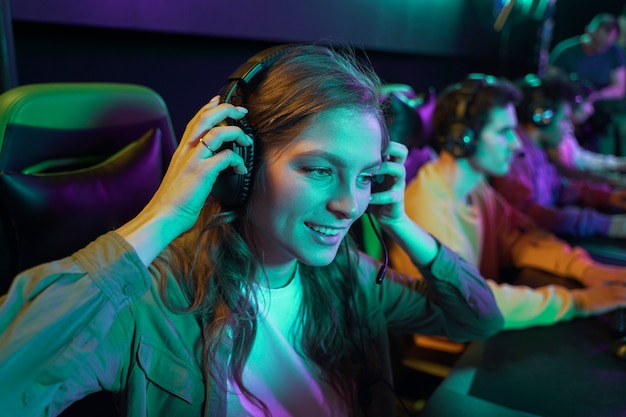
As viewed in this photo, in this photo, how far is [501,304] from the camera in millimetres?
1114

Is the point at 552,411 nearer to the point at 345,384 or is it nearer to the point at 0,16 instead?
the point at 345,384

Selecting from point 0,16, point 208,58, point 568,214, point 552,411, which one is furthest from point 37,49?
point 568,214

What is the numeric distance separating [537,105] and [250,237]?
1615 mm

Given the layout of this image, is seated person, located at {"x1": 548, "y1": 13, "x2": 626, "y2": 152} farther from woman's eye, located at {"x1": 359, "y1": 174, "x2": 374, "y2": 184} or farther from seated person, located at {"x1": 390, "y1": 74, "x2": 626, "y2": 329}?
woman's eye, located at {"x1": 359, "y1": 174, "x2": 374, "y2": 184}

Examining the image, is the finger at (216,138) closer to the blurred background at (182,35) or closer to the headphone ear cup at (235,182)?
the headphone ear cup at (235,182)

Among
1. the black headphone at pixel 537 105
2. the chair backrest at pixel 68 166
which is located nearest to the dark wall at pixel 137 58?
the chair backrest at pixel 68 166

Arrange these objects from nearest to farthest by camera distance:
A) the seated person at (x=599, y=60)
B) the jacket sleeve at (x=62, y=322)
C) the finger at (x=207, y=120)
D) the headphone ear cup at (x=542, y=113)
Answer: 1. the jacket sleeve at (x=62, y=322)
2. the finger at (x=207, y=120)
3. the headphone ear cup at (x=542, y=113)
4. the seated person at (x=599, y=60)

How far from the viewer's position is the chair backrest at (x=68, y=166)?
80cm

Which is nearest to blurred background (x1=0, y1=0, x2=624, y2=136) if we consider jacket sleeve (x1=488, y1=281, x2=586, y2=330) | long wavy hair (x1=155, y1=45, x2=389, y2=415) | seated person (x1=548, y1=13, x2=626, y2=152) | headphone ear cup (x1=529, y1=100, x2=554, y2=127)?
long wavy hair (x1=155, y1=45, x2=389, y2=415)

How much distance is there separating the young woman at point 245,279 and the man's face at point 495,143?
0.62 m

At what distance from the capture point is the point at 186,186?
2.04ft

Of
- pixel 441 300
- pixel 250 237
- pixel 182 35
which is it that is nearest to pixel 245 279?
pixel 250 237

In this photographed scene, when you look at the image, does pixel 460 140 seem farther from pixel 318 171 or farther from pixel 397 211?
pixel 318 171

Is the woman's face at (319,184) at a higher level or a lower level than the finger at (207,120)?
lower
